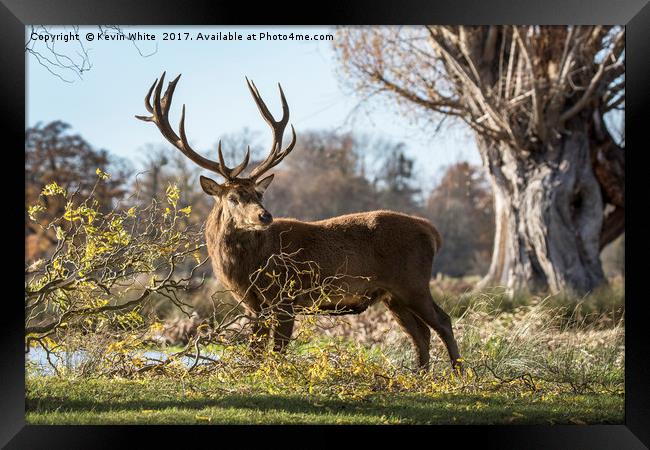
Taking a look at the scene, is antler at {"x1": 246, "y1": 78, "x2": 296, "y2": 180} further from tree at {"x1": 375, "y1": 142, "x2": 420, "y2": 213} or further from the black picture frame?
tree at {"x1": 375, "y1": 142, "x2": 420, "y2": 213}

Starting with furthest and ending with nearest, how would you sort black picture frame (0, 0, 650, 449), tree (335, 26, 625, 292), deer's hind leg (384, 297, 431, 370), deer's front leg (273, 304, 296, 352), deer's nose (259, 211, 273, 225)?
1. tree (335, 26, 625, 292)
2. deer's hind leg (384, 297, 431, 370)
3. deer's front leg (273, 304, 296, 352)
4. deer's nose (259, 211, 273, 225)
5. black picture frame (0, 0, 650, 449)

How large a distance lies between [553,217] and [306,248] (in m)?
8.14

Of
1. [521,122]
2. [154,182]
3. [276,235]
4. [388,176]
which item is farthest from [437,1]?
[388,176]

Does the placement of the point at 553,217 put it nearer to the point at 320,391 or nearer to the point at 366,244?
the point at 366,244

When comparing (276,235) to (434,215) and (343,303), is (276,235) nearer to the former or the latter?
(343,303)

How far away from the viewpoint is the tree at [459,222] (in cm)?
3338

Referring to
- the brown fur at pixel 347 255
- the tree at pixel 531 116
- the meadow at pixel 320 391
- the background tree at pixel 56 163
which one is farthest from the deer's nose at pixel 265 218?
the background tree at pixel 56 163

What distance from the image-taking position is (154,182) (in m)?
23.5

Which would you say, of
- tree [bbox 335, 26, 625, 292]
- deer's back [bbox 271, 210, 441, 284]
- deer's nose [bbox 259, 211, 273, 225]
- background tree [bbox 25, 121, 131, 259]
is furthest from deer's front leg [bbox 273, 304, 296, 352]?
background tree [bbox 25, 121, 131, 259]

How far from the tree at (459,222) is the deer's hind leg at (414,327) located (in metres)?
24.7

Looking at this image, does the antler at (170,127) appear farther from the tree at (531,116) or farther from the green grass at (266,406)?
the tree at (531,116)

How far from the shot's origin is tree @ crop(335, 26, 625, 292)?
1412 cm

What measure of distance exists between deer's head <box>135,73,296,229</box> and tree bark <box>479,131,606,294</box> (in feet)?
26.0

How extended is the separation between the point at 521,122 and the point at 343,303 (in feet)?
27.1
